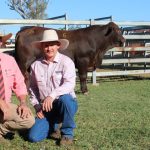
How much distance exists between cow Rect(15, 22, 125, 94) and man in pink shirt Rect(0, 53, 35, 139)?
4.68 m

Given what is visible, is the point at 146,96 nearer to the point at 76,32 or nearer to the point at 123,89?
the point at 123,89

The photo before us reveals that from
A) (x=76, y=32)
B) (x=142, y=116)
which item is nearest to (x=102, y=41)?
(x=76, y=32)

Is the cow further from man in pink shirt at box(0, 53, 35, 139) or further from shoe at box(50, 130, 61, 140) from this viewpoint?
man in pink shirt at box(0, 53, 35, 139)

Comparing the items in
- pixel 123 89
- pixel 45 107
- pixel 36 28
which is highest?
pixel 36 28

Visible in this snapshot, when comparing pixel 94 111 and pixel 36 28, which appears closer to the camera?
pixel 94 111

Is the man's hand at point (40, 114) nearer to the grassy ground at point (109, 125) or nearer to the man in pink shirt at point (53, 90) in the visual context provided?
the man in pink shirt at point (53, 90)

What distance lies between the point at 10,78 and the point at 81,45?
5.72 meters

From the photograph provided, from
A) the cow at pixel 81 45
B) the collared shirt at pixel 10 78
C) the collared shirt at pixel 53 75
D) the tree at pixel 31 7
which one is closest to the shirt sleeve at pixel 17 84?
the collared shirt at pixel 10 78

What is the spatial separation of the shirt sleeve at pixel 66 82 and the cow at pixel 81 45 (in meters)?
4.62

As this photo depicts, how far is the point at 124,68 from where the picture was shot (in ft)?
46.6

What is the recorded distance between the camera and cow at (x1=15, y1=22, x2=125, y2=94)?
9680 mm

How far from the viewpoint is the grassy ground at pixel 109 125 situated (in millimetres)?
4695

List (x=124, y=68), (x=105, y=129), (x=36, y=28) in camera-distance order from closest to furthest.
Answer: (x=105, y=129), (x=36, y=28), (x=124, y=68)

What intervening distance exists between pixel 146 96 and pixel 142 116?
2532mm
